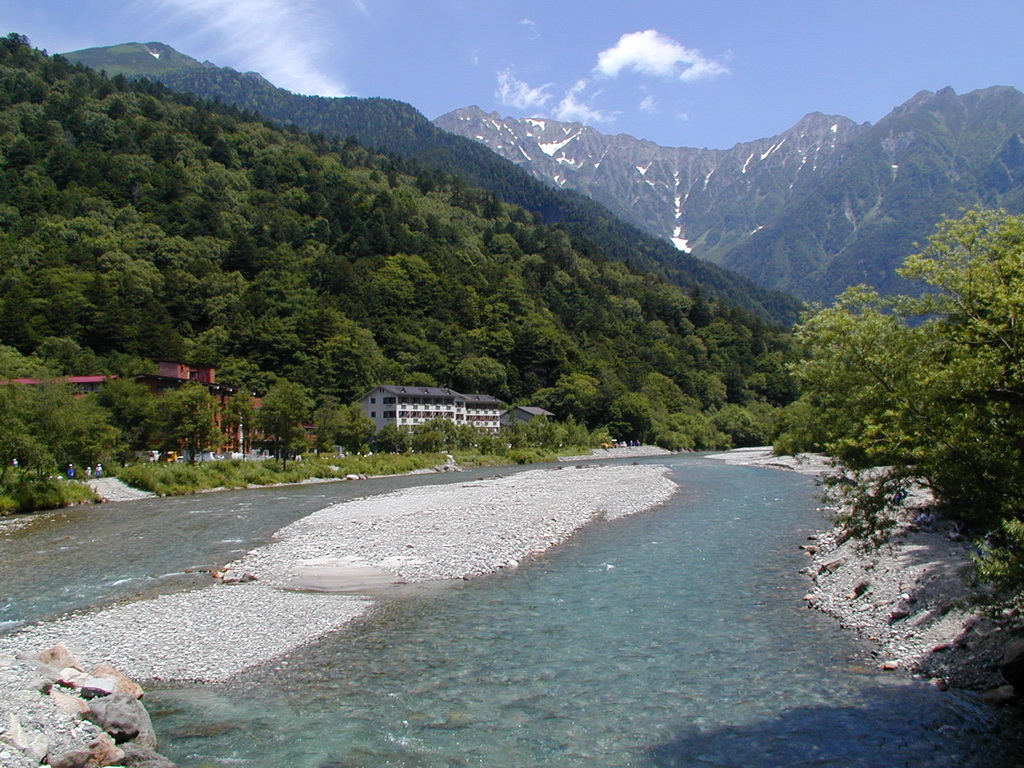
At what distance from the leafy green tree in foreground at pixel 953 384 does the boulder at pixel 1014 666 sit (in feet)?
9.84

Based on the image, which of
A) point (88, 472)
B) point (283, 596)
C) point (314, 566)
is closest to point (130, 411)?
point (88, 472)

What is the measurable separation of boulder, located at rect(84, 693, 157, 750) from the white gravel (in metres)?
2.39

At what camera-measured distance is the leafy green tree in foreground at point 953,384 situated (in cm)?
830

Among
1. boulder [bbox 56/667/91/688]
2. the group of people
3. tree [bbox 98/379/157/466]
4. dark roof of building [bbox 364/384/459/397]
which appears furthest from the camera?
dark roof of building [bbox 364/384/459/397]

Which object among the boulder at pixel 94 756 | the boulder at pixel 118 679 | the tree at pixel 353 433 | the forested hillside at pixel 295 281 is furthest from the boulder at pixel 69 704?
the forested hillside at pixel 295 281

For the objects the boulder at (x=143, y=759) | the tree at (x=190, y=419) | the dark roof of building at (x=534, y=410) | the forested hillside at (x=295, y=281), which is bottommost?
the boulder at (x=143, y=759)

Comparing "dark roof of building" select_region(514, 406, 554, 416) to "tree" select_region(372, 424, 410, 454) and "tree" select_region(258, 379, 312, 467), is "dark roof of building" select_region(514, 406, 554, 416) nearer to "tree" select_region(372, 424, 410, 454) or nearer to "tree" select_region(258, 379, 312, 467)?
"tree" select_region(372, 424, 410, 454)

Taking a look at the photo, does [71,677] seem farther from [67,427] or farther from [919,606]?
[67,427]

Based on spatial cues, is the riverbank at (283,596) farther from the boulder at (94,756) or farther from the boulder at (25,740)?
the boulder at (94,756)

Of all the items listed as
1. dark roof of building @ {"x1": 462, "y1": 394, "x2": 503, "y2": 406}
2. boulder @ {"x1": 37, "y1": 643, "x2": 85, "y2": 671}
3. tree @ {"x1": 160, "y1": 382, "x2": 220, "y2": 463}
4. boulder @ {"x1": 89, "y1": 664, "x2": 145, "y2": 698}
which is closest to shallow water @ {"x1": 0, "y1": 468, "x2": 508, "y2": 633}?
boulder @ {"x1": 37, "y1": 643, "x2": 85, "y2": 671}

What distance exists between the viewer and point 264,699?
37.8 feet

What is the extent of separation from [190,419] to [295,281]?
61454 mm

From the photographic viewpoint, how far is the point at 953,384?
8430 mm

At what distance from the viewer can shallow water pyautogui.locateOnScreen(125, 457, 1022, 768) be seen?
31.7 feet
